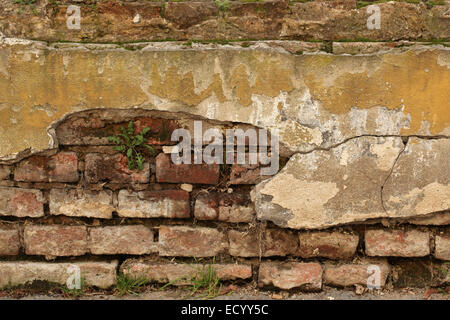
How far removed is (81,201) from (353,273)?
3.71 feet

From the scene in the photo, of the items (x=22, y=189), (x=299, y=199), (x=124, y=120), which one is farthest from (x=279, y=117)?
(x=22, y=189)

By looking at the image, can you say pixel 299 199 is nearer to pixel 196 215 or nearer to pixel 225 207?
pixel 225 207

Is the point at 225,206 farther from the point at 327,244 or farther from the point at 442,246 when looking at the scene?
the point at 442,246

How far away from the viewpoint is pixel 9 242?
1820 mm

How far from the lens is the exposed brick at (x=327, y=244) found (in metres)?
1.81

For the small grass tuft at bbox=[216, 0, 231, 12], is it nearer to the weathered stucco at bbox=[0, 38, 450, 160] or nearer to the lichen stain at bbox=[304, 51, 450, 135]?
the weathered stucco at bbox=[0, 38, 450, 160]

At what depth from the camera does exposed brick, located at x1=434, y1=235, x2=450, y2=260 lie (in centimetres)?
181

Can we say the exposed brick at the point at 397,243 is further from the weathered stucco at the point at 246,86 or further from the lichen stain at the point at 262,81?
the lichen stain at the point at 262,81

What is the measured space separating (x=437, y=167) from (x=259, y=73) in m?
0.76

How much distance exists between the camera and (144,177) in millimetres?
1798

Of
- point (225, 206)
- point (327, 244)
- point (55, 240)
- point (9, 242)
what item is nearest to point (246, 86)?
point (225, 206)

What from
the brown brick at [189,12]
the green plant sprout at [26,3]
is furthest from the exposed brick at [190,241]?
the green plant sprout at [26,3]

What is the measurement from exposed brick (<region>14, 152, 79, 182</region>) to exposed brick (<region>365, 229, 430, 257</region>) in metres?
1.22

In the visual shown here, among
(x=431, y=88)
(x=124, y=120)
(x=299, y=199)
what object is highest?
(x=431, y=88)
